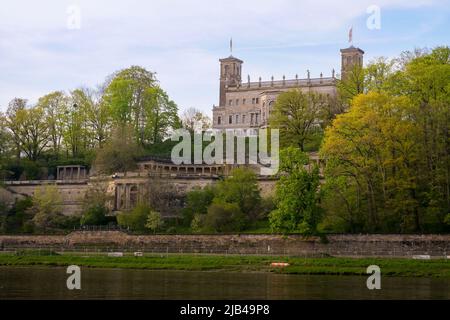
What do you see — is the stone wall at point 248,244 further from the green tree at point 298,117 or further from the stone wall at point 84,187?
the green tree at point 298,117

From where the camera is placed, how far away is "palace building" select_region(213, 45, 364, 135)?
4914 inches

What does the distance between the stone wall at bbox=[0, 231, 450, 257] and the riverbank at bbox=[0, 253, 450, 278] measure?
4.94 m

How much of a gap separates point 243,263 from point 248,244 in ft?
35.1

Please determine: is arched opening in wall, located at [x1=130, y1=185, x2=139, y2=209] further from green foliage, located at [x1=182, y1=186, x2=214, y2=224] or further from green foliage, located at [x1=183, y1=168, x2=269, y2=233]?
green foliage, located at [x1=182, y1=186, x2=214, y2=224]

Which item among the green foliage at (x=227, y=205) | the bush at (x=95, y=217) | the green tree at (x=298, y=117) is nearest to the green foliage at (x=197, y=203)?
the green foliage at (x=227, y=205)

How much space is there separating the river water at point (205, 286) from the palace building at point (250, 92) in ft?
220

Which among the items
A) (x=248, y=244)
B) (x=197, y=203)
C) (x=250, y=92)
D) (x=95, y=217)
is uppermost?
(x=250, y=92)

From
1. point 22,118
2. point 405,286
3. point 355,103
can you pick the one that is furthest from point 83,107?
point 405,286

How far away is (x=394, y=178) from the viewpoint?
71.5 meters

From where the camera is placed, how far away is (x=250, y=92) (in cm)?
13450

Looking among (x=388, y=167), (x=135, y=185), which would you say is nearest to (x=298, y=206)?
(x=388, y=167)

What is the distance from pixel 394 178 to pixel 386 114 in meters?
6.33

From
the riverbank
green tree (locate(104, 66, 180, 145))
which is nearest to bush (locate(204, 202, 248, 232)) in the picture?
the riverbank

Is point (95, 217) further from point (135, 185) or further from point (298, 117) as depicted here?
point (298, 117)
